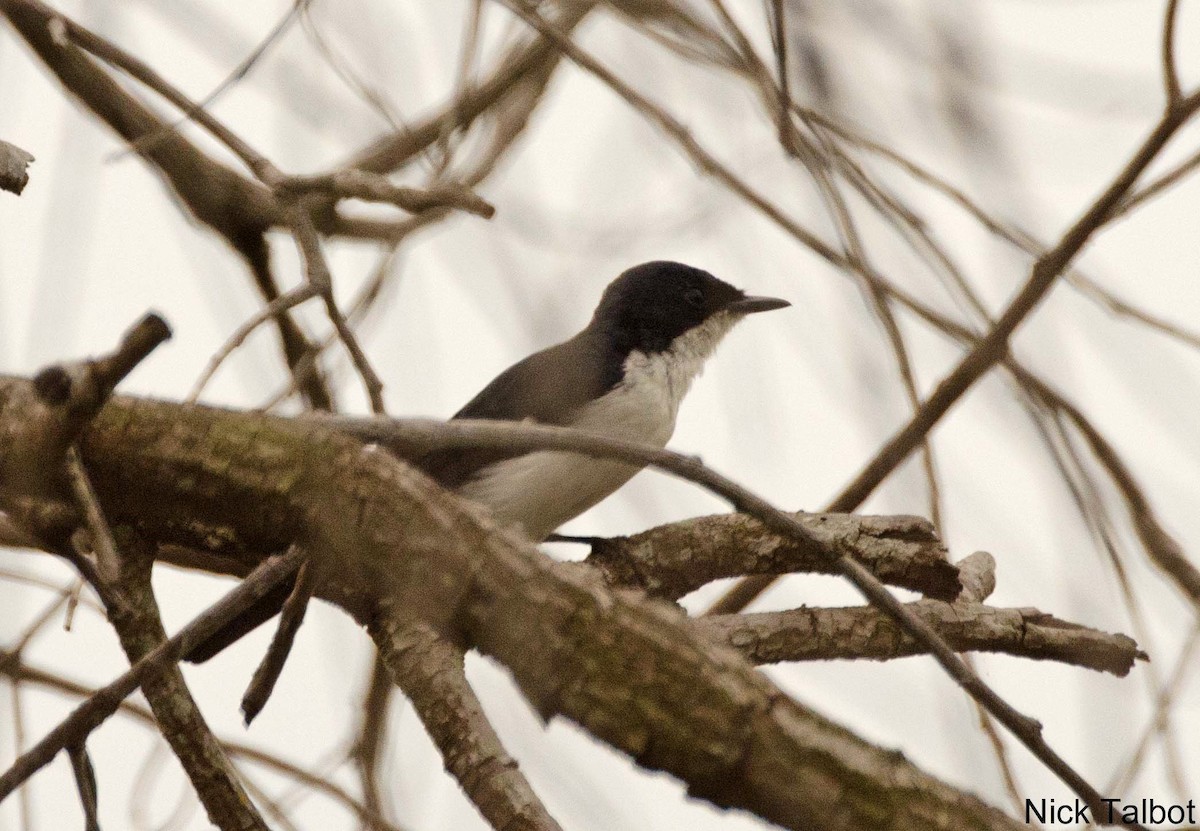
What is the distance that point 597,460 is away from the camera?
457 cm

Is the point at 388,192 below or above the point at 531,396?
below

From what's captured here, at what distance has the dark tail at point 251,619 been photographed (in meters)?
3.54

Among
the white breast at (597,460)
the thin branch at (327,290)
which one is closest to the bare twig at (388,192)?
the thin branch at (327,290)

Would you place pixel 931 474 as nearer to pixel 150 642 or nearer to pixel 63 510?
pixel 150 642

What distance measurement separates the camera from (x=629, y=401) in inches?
197

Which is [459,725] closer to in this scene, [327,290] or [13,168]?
[327,290]

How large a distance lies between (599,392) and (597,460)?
0.54 meters

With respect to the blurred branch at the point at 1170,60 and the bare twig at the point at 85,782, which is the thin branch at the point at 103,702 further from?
the blurred branch at the point at 1170,60

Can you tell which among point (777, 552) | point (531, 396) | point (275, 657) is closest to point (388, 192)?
point (275, 657)

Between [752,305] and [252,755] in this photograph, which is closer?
[252,755]

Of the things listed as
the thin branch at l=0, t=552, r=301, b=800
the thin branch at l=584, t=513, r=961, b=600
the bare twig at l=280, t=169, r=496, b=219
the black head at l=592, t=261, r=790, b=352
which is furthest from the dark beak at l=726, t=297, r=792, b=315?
the thin branch at l=0, t=552, r=301, b=800

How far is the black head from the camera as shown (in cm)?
559

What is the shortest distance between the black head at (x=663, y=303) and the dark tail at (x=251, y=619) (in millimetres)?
2178

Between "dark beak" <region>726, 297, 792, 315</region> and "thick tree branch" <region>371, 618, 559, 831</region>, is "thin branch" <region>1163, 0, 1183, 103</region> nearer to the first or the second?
"thick tree branch" <region>371, 618, 559, 831</region>
